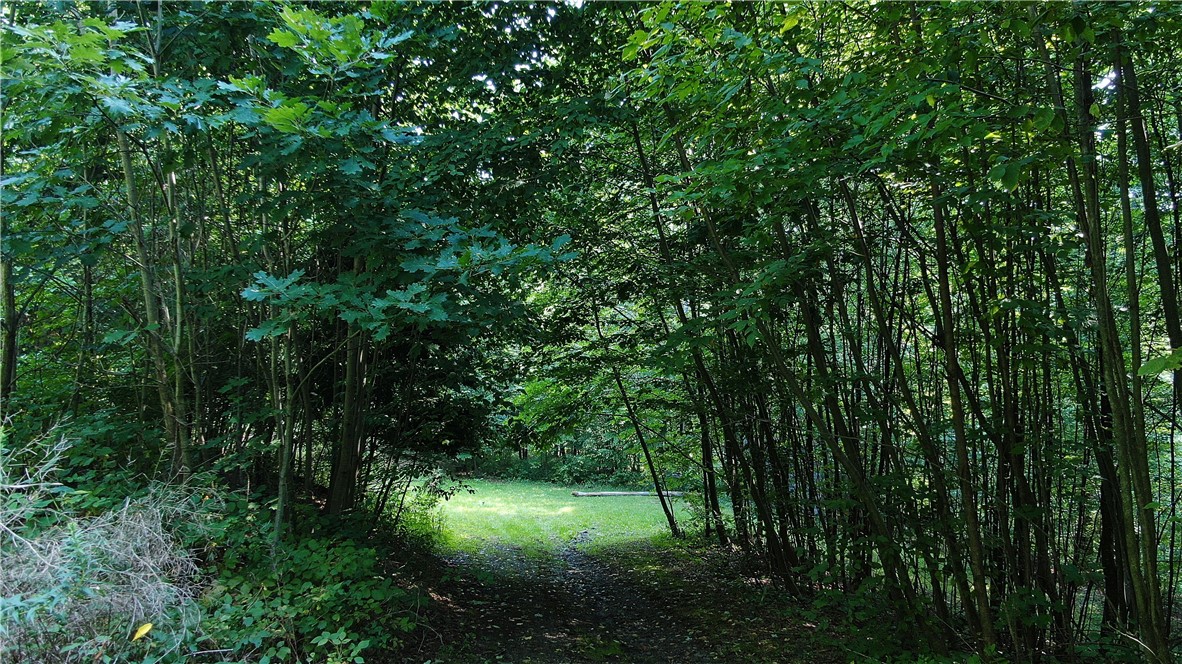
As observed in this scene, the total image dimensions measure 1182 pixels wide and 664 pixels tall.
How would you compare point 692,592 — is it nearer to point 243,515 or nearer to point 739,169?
point 243,515

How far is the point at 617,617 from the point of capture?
18.8 feet

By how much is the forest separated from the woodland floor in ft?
0.93

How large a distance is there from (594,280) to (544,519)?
330 inches

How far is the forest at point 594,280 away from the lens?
9.84 feet

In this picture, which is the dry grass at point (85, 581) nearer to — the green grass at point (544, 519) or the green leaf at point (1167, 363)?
the green leaf at point (1167, 363)

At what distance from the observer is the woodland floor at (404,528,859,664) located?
4.61 m

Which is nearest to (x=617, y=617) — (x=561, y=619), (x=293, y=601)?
(x=561, y=619)

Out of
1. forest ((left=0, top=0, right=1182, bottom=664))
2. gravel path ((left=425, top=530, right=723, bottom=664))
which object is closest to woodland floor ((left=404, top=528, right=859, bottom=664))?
gravel path ((left=425, top=530, right=723, bottom=664))

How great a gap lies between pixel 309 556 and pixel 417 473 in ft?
9.94

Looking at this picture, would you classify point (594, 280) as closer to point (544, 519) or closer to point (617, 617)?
point (617, 617)

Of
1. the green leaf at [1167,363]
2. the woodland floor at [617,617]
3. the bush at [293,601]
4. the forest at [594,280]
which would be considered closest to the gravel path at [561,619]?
the woodland floor at [617,617]

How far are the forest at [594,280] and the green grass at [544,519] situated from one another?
3.88 m

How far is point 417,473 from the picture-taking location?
284 inches

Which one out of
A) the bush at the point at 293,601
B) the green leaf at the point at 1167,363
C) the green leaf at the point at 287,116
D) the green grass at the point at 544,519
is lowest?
the green grass at the point at 544,519
